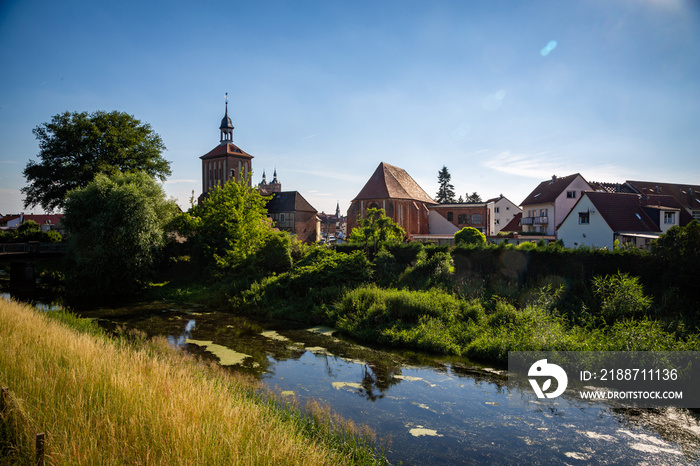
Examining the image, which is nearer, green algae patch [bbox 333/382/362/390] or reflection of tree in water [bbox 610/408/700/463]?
reflection of tree in water [bbox 610/408/700/463]

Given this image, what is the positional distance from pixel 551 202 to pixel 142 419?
49091mm

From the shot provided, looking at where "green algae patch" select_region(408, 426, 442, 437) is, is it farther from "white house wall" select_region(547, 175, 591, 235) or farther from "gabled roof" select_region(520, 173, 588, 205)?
"gabled roof" select_region(520, 173, 588, 205)

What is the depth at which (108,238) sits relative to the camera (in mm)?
20641

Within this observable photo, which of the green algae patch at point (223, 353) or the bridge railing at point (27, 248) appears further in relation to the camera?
the bridge railing at point (27, 248)

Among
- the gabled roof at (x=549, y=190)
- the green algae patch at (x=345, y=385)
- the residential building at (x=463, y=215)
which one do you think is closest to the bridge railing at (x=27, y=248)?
the green algae patch at (x=345, y=385)

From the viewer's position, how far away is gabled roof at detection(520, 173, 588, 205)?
151ft

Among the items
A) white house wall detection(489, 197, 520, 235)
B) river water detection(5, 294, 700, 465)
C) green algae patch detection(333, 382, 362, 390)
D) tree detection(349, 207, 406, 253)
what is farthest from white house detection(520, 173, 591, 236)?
green algae patch detection(333, 382, 362, 390)

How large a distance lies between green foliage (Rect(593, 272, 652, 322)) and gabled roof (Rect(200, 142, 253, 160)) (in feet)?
174

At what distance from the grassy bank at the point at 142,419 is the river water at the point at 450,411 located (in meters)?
1.25

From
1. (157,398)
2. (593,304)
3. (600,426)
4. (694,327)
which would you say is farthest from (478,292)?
(157,398)

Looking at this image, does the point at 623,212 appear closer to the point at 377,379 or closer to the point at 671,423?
the point at 671,423

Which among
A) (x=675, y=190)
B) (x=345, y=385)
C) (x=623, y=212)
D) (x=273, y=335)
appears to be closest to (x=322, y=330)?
(x=273, y=335)

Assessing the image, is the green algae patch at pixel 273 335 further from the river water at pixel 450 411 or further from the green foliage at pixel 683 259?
the green foliage at pixel 683 259

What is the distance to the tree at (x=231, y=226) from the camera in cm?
2266
